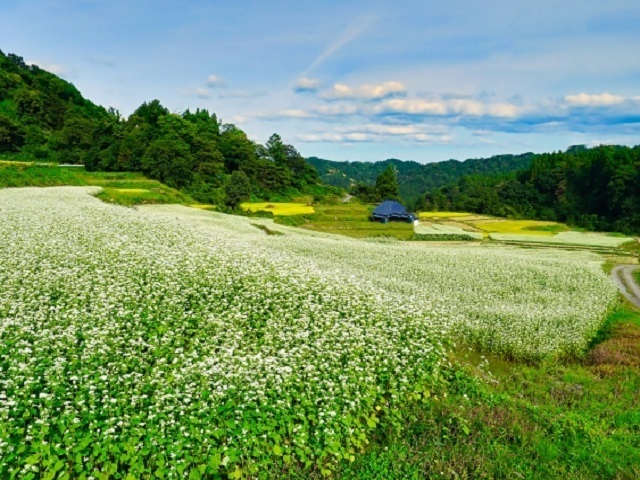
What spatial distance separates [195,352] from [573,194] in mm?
132380

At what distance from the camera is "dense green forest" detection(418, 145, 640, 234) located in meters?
101

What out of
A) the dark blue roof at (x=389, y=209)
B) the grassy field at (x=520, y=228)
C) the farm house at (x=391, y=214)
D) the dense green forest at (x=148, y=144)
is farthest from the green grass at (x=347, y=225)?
the grassy field at (x=520, y=228)

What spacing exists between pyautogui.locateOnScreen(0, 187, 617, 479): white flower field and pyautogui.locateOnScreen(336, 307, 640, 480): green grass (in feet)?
1.79

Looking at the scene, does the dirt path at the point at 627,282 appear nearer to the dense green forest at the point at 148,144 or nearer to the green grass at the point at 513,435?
the green grass at the point at 513,435

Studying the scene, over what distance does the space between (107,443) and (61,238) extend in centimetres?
1085

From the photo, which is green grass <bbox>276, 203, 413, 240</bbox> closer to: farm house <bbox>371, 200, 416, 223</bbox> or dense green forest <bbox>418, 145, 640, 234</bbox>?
farm house <bbox>371, 200, 416, 223</bbox>

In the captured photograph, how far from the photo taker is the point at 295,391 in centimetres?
785

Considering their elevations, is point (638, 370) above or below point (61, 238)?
below

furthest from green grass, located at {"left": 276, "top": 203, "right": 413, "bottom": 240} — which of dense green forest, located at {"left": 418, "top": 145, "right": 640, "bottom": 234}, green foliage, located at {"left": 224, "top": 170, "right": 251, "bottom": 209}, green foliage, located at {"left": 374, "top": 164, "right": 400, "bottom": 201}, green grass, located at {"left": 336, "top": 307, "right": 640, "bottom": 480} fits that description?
dense green forest, located at {"left": 418, "top": 145, "right": 640, "bottom": 234}

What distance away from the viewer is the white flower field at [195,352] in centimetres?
654

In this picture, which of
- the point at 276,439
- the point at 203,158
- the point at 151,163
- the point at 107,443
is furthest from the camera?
the point at 203,158

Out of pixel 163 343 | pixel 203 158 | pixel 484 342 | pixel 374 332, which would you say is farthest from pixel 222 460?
pixel 203 158

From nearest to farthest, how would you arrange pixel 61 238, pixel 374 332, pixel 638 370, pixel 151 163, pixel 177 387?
pixel 177 387
pixel 374 332
pixel 638 370
pixel 61 238
pixel 151 163

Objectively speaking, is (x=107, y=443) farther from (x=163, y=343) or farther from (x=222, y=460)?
(x=163, y=343)
